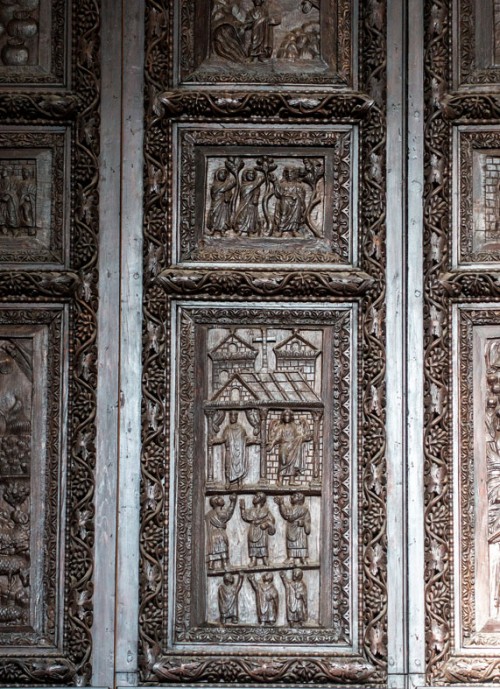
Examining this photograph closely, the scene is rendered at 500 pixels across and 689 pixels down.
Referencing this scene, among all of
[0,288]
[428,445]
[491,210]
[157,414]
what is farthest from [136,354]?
[491,210]

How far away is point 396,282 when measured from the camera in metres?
4.59

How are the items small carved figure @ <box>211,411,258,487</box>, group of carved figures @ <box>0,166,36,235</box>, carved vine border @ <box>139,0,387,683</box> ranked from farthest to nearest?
group of carved figures @ <box>0,166,36,235</box> → small carved figure @ <box>211,411,258,487</box> → carved vine border @ <box>139,0,387,683</box>

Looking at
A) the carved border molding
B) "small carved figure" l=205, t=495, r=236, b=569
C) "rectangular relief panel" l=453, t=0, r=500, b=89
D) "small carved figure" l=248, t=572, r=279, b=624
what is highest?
"rectangular relief panel" l=453, t=0, r=500, b=89

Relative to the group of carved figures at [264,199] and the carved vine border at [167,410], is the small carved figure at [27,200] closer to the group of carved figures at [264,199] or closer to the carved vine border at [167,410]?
the carved vine border at [167,410]

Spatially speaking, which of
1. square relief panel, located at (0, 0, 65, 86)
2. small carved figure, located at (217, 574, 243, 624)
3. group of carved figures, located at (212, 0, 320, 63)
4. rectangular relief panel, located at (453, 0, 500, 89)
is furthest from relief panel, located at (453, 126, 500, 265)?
square relief panel, located at (0, 0, 65, 86)

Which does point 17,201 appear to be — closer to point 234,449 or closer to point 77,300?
point 77,300

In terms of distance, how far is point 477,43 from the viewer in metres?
4.68

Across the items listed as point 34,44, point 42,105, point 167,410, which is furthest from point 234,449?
point 34,44

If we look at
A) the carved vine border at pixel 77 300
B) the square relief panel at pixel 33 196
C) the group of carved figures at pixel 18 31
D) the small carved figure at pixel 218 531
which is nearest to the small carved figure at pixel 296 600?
the small carved figure at pixel 218 531

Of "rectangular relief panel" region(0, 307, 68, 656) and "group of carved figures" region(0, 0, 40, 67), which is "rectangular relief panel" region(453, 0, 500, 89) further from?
"rectangular relief panel" region(0, 307, 68, 656)

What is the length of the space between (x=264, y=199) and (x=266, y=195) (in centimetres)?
2

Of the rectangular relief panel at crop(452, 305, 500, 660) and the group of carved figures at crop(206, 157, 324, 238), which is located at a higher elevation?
the group of carved figures at crop(206, 157, 324, 238)

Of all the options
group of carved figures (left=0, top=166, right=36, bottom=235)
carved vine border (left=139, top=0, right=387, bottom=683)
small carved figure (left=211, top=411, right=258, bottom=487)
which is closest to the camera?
carved vine border (left=139, top=0, right=387, bottom=683)

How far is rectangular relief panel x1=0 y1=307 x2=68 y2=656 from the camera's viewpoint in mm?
4500
